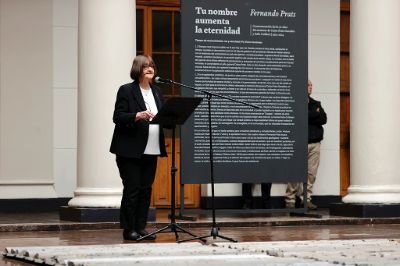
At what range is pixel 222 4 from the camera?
15.4m

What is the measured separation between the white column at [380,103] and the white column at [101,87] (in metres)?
3.62

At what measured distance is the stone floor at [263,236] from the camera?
31.6 ft

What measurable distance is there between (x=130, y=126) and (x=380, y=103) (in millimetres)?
5469

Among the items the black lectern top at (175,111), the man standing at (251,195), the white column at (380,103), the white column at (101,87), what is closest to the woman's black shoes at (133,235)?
the black lectern top at (175,111)

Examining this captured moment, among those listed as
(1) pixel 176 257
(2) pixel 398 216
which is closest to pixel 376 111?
(2) pixel 398 216

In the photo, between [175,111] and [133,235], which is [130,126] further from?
[133,235]

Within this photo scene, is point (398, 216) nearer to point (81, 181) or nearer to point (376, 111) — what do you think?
point (376, 111)

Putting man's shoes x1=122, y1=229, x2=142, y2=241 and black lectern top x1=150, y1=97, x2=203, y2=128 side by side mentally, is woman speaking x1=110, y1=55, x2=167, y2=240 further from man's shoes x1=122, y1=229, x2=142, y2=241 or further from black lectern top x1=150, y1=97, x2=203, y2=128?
black lectern top x1=150, y1=97, x2=203, y2=128

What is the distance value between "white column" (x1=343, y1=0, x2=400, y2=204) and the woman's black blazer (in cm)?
506

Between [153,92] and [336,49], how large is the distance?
25.6ft

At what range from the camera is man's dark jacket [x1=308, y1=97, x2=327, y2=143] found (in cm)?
1800

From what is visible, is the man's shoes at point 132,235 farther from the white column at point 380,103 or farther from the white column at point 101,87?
the white column at point 380,103

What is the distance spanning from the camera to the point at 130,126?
11938mm

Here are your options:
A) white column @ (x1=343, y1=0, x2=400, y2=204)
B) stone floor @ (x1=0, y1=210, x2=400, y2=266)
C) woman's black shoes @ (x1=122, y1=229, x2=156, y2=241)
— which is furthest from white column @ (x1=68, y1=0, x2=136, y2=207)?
white column @ (x1=343, y1=0, x2=400, y2=204)
